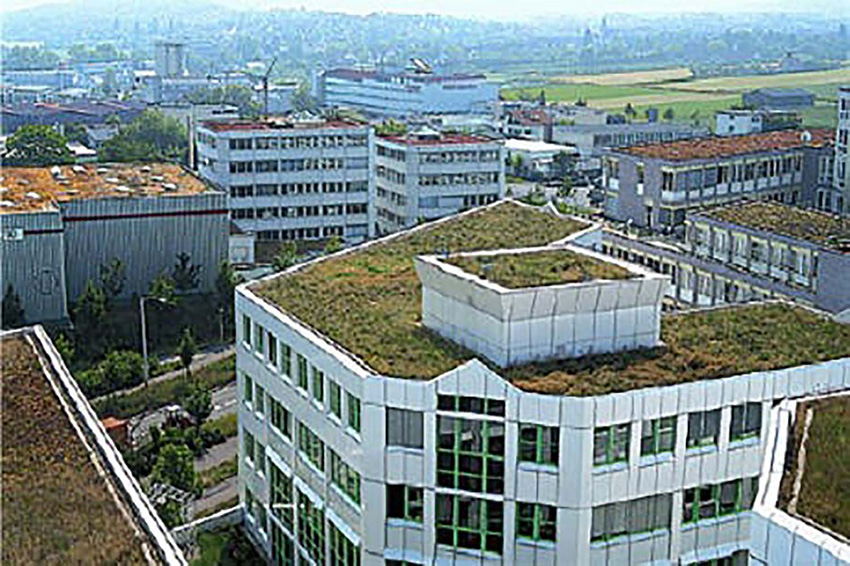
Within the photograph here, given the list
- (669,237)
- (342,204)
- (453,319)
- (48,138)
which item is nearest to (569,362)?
(453,319)

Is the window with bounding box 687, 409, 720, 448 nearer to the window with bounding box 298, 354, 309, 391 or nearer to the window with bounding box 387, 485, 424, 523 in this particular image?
the window with bounding box 387, 485, 424, 523

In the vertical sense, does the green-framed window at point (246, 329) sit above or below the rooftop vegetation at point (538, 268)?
below

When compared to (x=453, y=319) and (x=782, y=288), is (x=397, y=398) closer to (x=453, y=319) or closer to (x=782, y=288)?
(x=453, y=319)

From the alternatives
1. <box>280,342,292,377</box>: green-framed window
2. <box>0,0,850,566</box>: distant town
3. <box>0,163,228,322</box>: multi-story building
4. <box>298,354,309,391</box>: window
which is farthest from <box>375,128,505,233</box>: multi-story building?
<box>298,354,309,391</box>: window

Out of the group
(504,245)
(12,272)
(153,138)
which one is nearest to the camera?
(504,245)

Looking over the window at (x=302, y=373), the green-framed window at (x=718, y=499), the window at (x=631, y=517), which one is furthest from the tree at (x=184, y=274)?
the green-framed window at (x=718, y=499)

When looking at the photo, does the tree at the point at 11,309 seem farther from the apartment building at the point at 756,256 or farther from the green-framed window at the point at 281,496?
the apartment building at the point at 756,256
